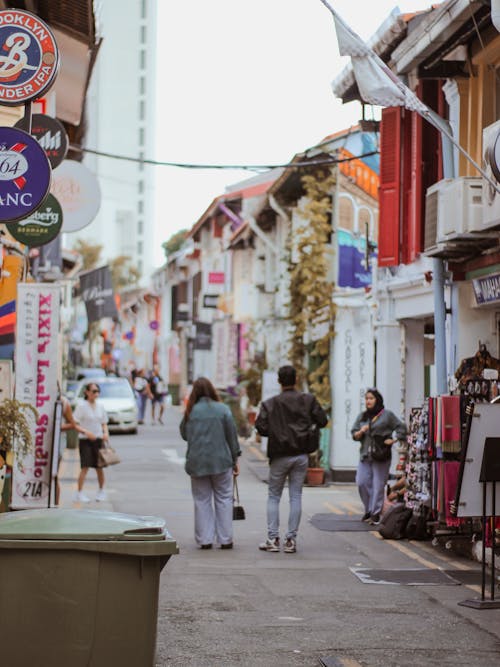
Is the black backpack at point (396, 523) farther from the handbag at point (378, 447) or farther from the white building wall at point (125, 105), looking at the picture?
the white building wall at point (125, 105)

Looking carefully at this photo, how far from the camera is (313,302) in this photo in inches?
973

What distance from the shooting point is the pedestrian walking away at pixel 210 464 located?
1408cm

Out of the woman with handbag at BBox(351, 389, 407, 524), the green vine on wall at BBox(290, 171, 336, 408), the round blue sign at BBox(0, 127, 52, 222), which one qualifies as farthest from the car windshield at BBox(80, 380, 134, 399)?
the round blue sign at BBox(0, 127, 52, 222)

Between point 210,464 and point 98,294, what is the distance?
29.0 meters

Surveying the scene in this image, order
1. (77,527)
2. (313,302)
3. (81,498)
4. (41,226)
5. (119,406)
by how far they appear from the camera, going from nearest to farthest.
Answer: (77,527)
(41,226)
(81,498)
(313,302)
(119,406)

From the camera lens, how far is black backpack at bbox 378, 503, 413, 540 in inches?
595

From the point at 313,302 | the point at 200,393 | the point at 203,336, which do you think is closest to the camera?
the point at 200,393

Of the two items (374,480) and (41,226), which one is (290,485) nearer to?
(374,480)

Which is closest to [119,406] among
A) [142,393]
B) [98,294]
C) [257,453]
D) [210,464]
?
[98,294]

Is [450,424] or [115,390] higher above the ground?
[115,390]

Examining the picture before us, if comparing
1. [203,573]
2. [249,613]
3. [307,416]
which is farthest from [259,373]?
[249,613]

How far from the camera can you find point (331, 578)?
12047 mm

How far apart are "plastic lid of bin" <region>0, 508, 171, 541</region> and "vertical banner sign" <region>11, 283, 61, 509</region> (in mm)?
8767

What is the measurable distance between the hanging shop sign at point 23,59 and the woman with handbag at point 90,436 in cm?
825
